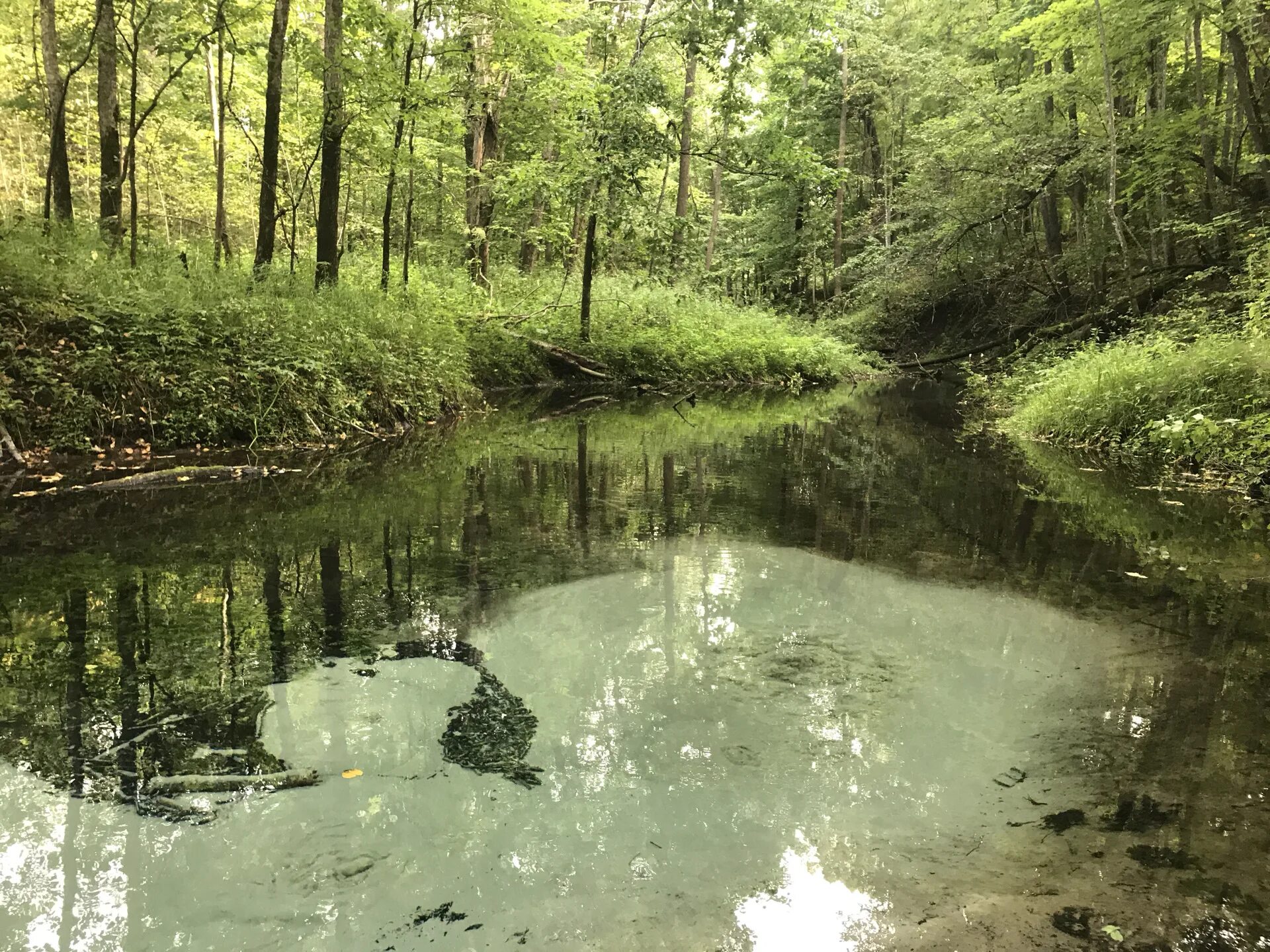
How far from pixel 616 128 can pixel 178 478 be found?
10022 millimetres

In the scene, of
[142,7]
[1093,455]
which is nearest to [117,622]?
[1093,455]

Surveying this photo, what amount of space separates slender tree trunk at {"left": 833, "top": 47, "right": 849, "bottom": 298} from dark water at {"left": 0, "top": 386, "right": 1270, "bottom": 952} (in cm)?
2277

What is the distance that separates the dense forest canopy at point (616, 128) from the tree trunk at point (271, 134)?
3cm

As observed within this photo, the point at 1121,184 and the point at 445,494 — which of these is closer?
the point at 445,494

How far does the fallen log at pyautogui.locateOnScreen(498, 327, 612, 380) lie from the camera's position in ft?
49.0

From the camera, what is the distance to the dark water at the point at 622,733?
1982 millimetres

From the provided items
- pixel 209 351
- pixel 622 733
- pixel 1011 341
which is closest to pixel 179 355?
pixel 209 351

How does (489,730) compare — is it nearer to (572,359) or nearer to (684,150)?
(572,359)

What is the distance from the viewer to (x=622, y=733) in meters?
2.86

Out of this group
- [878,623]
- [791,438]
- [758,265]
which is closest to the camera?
[878,623]

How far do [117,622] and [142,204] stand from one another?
27942mm

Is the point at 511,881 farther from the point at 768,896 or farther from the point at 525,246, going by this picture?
the point at 525,246

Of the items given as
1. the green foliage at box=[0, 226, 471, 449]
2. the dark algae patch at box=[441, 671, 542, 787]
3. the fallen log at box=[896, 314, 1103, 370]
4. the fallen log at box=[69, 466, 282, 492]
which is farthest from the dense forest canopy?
the dark algae patch at box=[441, 671, 542, 787]

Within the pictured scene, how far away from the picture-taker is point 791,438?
36.2ft
